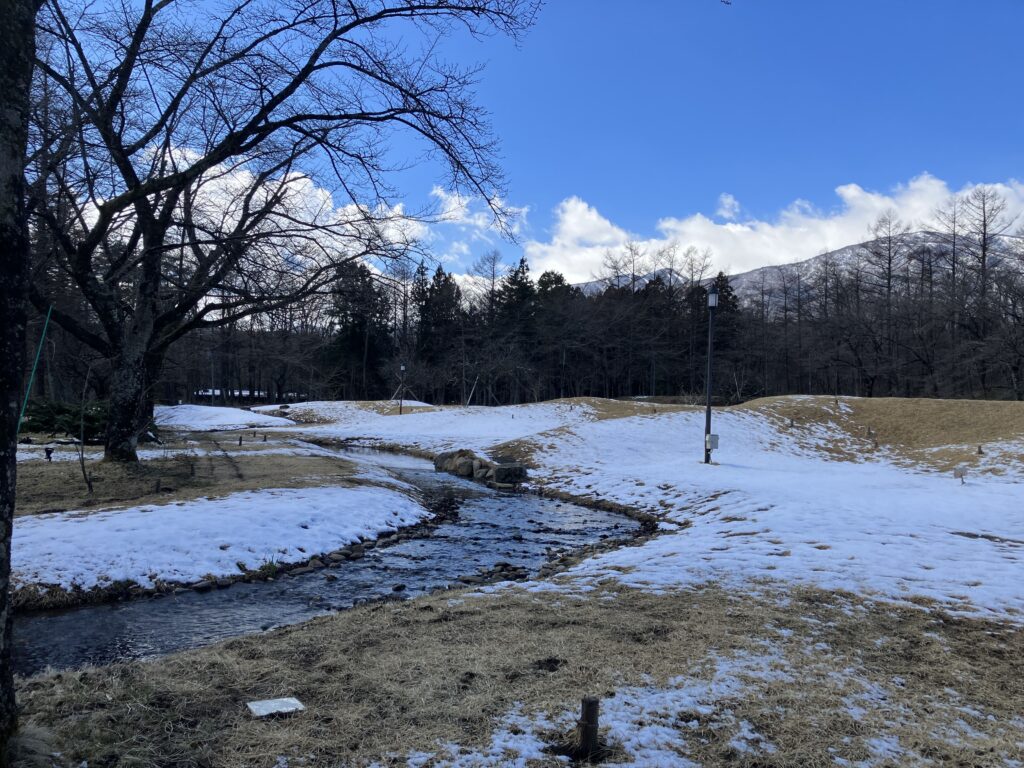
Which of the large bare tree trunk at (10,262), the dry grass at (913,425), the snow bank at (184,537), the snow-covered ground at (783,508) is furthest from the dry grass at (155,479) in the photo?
the dry grass at (913,425)

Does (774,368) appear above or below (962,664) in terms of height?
above

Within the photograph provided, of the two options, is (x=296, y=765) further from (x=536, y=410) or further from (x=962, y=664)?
(x=536, y=410)

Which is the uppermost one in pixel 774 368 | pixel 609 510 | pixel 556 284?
pixel 556 284

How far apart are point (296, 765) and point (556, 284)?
6437cm

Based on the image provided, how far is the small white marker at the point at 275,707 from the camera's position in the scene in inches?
142

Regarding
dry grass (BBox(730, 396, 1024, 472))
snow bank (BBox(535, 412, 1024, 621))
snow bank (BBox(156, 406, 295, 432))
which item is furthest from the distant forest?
snow bank (BBox(535, 412, 1024, 621))

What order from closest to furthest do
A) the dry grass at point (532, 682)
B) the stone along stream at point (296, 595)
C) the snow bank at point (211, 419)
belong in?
the dry grass at point (532, 682) < the stone along stream at point (296, 595) < the snow bank at point (211, 419)

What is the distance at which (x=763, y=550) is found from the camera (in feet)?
28.1

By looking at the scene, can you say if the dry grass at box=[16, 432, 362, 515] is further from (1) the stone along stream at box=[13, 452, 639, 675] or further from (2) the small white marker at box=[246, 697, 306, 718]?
(2) the small white marker at box=[246, 697, 306, 718]

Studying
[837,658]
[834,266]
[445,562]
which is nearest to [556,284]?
[834,266]

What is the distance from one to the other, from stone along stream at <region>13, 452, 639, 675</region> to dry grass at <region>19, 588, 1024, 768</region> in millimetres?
1433

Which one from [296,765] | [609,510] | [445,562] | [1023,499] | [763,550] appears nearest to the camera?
[296,765]

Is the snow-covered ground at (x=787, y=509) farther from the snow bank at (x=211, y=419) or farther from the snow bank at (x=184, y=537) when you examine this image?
the snow bank at (x=211, y=419)

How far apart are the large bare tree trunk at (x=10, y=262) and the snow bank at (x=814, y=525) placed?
566cm
